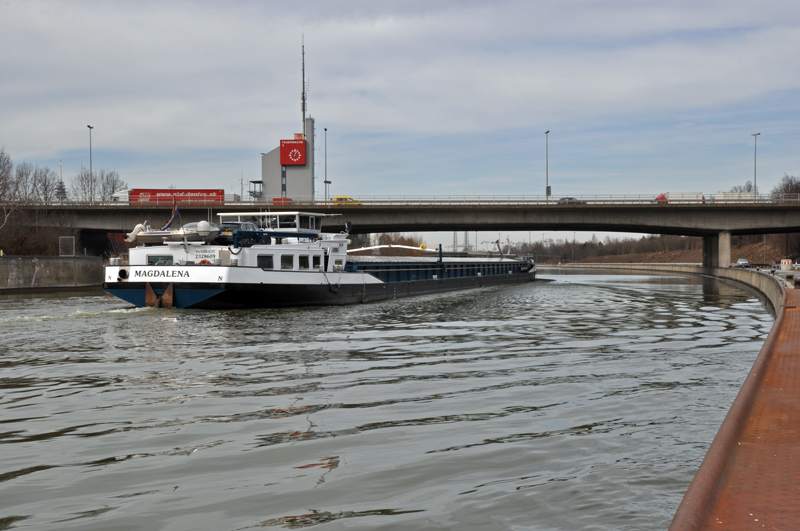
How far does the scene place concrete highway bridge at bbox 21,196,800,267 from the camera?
6506 centimetres

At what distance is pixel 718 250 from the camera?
75000 mm

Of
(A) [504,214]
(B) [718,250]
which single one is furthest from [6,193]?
(B) [718,250]

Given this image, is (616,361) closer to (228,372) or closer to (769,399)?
(769,399)

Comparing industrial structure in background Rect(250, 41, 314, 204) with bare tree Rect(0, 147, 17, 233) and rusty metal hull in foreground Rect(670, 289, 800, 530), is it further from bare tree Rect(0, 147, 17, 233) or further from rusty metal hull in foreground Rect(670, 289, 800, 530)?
rusty metal hull in foreground Rect(670, 289, 800, 530)

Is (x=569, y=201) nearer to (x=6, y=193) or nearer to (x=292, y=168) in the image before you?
(x=292, y=168)

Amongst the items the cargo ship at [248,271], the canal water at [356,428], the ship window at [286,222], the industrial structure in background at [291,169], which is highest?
the industrial structure in background at [291,169]

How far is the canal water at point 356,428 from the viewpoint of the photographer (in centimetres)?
650

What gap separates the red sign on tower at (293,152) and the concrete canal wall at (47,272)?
33111 millimetres

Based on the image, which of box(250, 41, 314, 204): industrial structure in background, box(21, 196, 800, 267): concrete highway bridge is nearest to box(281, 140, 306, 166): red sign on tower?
box(250, 41, 314, 204): industrial structure in background

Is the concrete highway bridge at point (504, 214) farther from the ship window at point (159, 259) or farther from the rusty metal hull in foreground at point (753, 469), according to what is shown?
the rusty metal hull in foreground at point (753, 469)

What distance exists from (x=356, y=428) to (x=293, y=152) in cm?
7979

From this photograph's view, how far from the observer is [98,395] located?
1193 centimetres

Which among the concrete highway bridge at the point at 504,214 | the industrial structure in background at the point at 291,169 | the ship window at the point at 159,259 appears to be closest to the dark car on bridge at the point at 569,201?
the concrete highway bridge at the point at 504,214

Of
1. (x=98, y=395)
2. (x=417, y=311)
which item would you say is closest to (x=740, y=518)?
(x=98, y=395)
